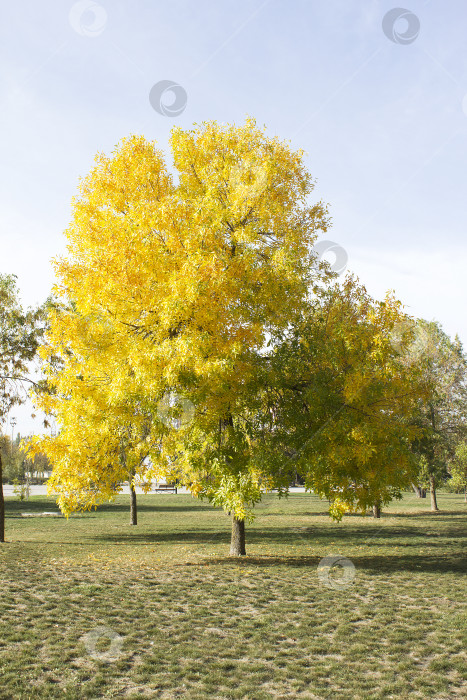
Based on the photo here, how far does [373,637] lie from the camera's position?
743 centimetres

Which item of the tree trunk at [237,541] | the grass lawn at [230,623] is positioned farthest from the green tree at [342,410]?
the tree trunk at [237,541]

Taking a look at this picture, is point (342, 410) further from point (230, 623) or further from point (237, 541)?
point (237, 541)

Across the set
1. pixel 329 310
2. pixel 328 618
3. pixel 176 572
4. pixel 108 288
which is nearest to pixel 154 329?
pixel 108 288

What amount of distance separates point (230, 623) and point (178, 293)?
20.0 feet

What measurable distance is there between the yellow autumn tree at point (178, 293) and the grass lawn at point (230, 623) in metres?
2.09

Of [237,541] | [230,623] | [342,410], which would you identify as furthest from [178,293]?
[237,541]

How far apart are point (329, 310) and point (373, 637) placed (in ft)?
27.7

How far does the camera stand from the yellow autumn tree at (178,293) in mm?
11305

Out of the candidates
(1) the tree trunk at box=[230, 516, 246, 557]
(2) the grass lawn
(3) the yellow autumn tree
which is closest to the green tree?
(3) the yellow autumn tree

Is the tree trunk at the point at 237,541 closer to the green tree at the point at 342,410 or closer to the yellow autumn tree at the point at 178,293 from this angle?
the yellow autumn tree at the point at 178,293

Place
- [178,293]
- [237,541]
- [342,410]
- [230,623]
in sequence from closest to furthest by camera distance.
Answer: [230,623] < [178,293] < [342,410] < [237,541]

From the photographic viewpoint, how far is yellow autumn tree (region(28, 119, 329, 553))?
1130 cm

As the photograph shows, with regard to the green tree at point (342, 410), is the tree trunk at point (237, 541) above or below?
below

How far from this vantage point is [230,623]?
8.09 metres
